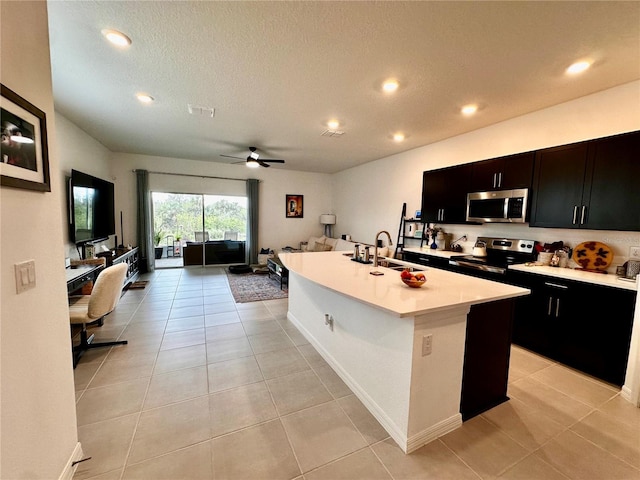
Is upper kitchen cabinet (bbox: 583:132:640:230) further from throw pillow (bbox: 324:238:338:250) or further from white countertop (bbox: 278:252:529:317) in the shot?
throw pillow (bbox: 324:238:338:250)

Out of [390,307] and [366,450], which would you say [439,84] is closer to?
[390,307]

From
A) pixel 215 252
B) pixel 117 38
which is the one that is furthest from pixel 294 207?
pixel 117 38

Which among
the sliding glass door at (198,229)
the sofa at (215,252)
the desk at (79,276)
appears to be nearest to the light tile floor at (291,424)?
the desk at (79,276)

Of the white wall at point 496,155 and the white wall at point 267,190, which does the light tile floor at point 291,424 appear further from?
the white wall at point 267,190

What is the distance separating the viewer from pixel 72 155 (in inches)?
158

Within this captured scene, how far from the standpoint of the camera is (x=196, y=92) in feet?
9.45

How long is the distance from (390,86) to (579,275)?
2.60 meters

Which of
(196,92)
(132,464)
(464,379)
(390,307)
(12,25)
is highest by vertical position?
(196,92)

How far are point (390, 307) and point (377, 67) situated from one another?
82.9 inches

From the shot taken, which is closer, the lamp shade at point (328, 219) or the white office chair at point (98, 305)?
the white office chair at point (98, 305)

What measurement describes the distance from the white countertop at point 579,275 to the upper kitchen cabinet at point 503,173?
3.25 feet

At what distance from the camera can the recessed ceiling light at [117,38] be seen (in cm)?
195

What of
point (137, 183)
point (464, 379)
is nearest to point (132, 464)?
point (464, 379)

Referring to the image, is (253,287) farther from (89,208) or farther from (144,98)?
(144,98)
